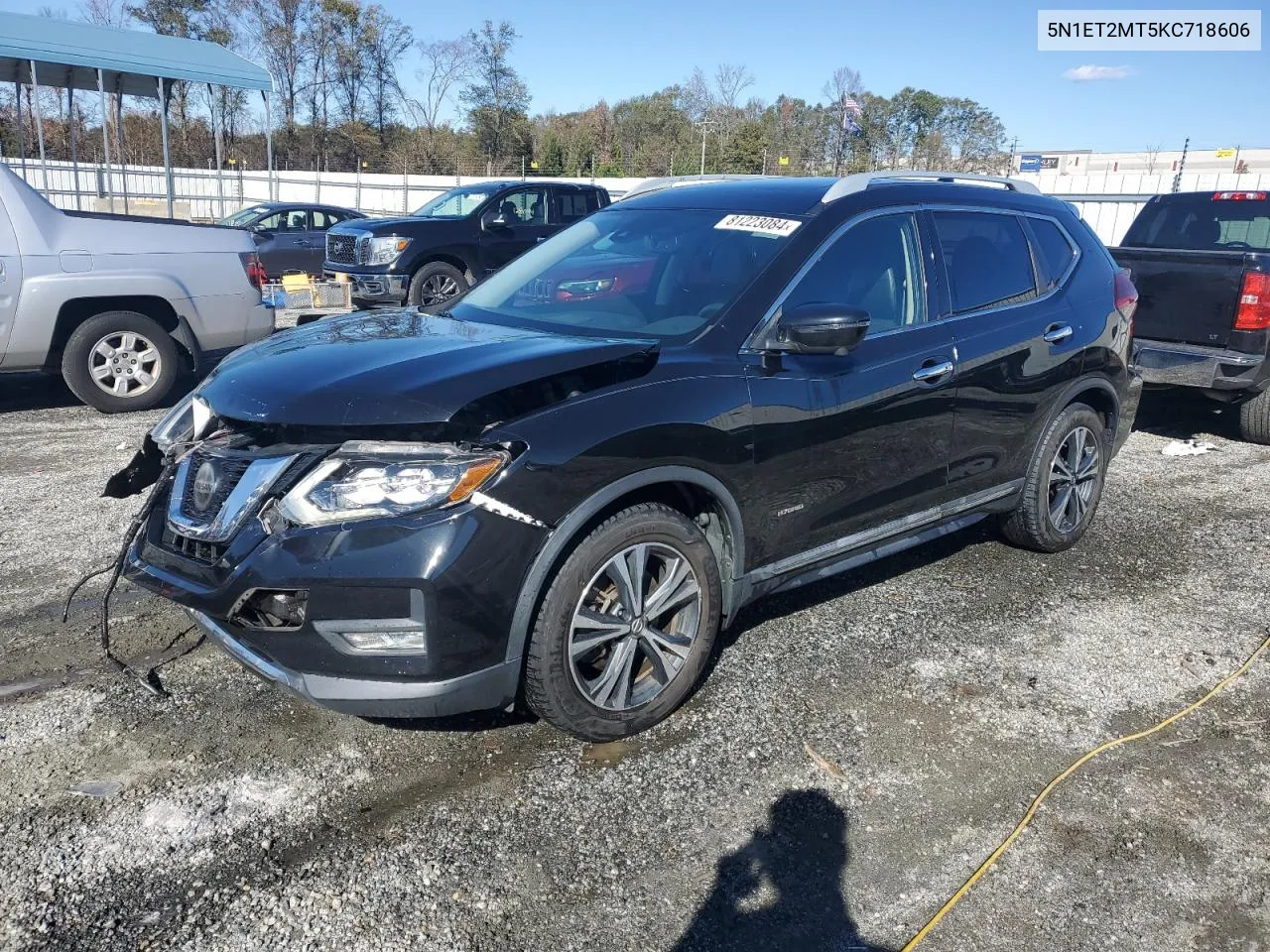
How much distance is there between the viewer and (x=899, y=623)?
4336 mm

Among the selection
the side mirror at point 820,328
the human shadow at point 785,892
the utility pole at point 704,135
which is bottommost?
the human shadow at point 785,892

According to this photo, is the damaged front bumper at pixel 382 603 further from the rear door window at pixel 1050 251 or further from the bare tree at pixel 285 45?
the bare tree at pixel 285 45

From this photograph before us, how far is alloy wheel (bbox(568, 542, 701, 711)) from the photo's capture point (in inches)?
122

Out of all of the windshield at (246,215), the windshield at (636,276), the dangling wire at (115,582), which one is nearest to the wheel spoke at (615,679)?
the windshield at (636,276)

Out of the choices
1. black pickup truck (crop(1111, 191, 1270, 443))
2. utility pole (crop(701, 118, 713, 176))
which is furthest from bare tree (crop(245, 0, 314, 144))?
black pickup truck (crop(1111, 191, 1270, 443))

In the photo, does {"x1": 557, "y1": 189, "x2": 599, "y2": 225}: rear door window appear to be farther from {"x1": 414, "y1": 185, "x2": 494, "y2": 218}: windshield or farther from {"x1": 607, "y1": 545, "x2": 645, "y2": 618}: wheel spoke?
{"x1": 607, "y1": 545, "x2": 645, "y2": 618}: wheel spoke

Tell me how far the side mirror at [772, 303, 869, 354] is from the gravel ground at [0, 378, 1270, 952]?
1270mm

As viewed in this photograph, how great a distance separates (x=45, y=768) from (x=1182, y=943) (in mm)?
3244

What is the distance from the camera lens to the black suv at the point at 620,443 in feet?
9.15

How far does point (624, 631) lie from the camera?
3.18 metres

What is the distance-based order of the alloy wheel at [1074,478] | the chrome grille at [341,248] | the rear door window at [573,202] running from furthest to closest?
the rear door window at [573,202], the chrome grille at [341,248], the alloy wheel at [1074,478]

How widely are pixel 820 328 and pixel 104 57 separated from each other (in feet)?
60.6

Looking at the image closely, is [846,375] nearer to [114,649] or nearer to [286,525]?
[286,525]

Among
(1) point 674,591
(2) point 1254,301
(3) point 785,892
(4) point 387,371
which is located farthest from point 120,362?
(2) point 1254,301
